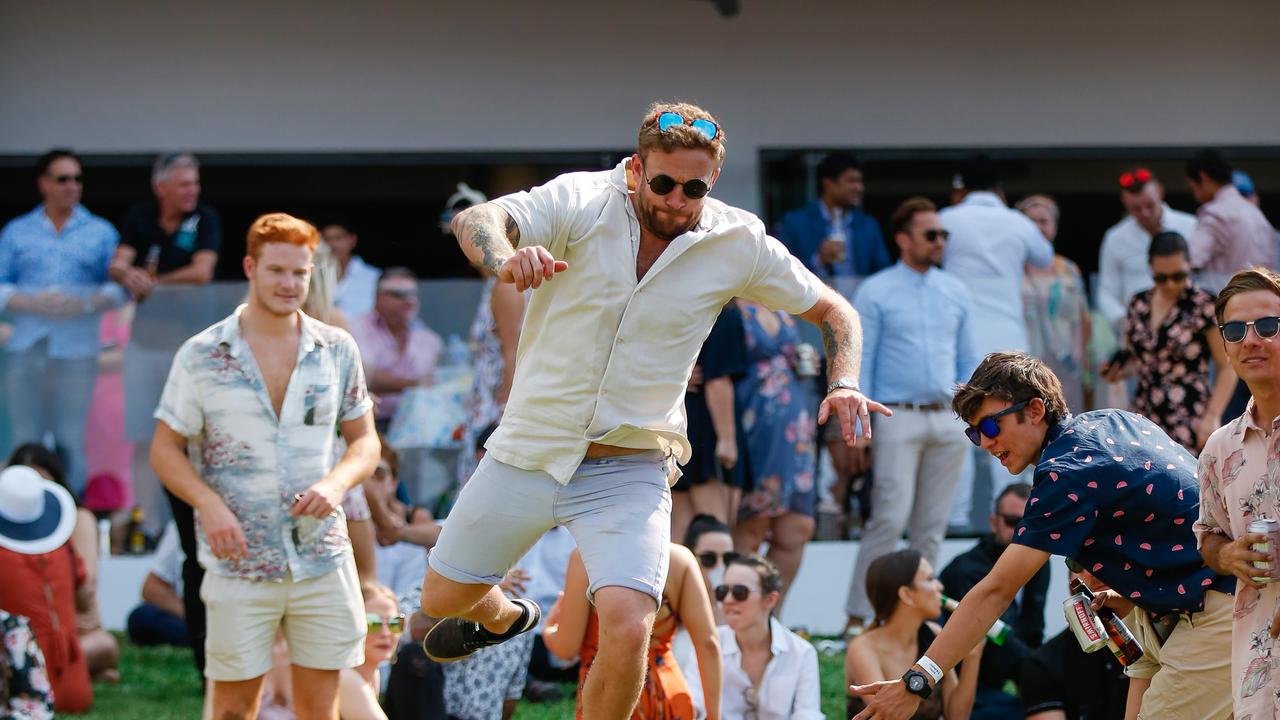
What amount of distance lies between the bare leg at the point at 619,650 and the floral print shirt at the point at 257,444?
157 centimetres

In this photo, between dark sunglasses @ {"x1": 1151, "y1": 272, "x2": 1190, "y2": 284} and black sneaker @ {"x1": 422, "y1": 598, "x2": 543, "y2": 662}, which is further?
dark sunglasses @ {"x1": 1151, "y1": 272, "x2": 1190, "y2": 284}

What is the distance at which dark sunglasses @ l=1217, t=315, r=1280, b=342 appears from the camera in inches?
168

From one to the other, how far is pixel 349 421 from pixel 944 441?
3.86 metres

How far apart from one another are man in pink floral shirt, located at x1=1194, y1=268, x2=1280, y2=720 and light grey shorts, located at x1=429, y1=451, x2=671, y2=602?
5.24ft

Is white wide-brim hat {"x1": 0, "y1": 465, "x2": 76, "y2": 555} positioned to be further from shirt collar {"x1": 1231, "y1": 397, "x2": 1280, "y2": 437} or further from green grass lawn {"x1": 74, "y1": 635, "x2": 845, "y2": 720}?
shirt collar {"x1": 1231, "y1": 397, "x2": 1280, "y2": 437}

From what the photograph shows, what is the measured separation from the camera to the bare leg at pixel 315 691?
240 inches

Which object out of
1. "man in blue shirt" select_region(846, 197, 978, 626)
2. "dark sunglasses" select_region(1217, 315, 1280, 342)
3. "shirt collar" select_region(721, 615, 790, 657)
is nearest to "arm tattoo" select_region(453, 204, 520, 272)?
"dark sunglasses" select_region(1217, 315, 1280, 342)

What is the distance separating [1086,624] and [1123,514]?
41 cm

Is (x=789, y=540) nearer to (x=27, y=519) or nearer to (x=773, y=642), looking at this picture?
(x=773, y=642)

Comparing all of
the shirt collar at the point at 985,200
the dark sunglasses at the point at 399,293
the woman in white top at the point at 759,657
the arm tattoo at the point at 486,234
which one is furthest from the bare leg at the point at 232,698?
the shirt collar at the point at 985,200

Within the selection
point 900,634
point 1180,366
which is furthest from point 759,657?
point 1180,366

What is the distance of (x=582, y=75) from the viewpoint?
12969 millimetres

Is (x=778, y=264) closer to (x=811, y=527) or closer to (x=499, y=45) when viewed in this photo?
(x=811, y=527)

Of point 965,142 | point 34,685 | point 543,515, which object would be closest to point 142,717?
point 34,685
